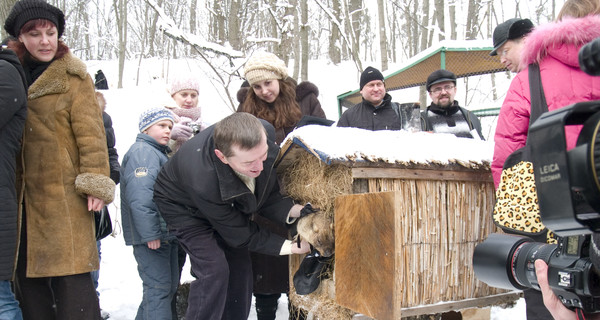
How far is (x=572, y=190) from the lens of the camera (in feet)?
3.44

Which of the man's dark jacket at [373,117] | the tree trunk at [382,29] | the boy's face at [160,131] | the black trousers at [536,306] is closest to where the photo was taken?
the black trousers at [536,306]

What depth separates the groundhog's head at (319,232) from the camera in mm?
2723

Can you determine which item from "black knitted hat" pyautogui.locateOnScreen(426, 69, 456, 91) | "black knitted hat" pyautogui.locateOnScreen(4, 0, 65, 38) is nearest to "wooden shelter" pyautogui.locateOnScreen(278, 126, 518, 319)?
"black knitted hat" pyautogui.locateOnScreen(426, 69, 456, 91)

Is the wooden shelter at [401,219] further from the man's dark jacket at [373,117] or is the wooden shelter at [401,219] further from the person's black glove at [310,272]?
the man's dark jacket at [373,117]

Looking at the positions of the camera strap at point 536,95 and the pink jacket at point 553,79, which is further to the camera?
the camera strap at point 536,95

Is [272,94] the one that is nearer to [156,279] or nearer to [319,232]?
[319,232]

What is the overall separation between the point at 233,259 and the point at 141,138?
1139 mm

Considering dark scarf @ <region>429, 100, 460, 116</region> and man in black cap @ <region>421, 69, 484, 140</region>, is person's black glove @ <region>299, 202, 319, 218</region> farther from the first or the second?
dark scarf @ <region>429, 100, 460, 116</region>

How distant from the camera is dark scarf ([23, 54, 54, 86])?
2.85m

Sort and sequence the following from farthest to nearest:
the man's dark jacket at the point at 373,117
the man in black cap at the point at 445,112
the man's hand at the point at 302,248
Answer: the man in black cap at the point at 445,112 → the man's dark jacket at the point at 373,117 → the man's hand at the point at 302,248

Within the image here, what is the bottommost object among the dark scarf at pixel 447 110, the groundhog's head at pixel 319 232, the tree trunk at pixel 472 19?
the groundhog's head at pixel 319 232

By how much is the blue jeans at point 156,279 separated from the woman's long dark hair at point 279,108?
1172 millimetres

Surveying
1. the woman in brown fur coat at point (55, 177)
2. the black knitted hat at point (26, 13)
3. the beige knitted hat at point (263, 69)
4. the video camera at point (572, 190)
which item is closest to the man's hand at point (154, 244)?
the woman in brown fur coat at point (55, 177)

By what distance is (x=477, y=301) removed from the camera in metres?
2.91
